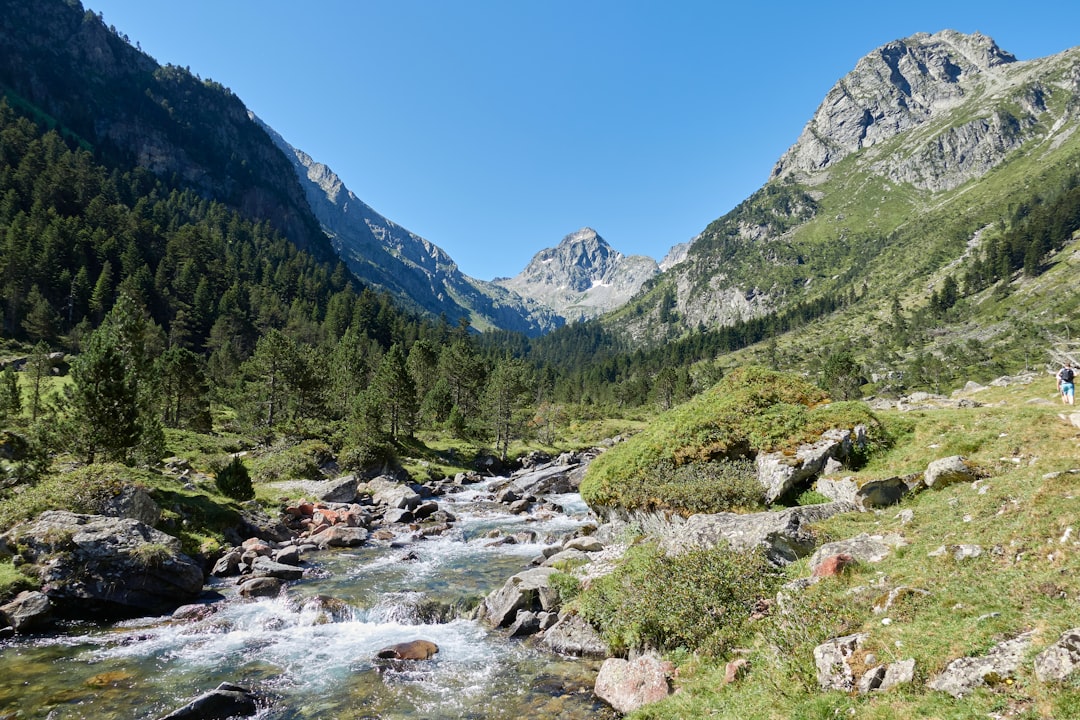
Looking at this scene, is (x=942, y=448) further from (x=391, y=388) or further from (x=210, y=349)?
(x=210, y=349)

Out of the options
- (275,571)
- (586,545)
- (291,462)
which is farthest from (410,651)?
(291,462)

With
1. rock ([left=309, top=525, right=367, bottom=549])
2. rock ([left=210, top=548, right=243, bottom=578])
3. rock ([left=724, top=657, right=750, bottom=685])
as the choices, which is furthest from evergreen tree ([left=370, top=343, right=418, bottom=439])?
rock ([left=724, top=657, right=750, bottom=685])

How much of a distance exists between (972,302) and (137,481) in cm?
22387

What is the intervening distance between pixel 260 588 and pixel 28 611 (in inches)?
297

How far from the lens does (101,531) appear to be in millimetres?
21344

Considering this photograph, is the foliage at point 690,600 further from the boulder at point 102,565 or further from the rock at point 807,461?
the boulder at point 102,565

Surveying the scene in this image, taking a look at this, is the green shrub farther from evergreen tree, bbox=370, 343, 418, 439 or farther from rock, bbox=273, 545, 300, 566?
rock, bbox=273, 545, 300, 566

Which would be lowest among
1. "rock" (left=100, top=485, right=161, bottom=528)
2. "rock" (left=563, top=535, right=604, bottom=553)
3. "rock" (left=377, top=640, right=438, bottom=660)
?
"rock" (left=377, top=640, right=438, bottom=660)

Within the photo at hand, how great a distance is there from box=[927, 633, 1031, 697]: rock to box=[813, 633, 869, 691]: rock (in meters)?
1.39

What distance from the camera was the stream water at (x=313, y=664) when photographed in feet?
45.6

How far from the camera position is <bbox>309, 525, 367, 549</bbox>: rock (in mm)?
32831

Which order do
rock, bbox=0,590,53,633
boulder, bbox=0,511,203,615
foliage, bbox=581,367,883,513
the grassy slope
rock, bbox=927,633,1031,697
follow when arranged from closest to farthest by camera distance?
rock, bbox=927,633,1031,697, the grassy slope, rock, bbox=0,590,53,633, boulder, bbox=0,511,203,615, foliage, bbox=581,367,883,513

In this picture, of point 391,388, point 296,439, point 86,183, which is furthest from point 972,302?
point 86,183

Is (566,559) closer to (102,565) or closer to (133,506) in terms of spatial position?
(102,565)
